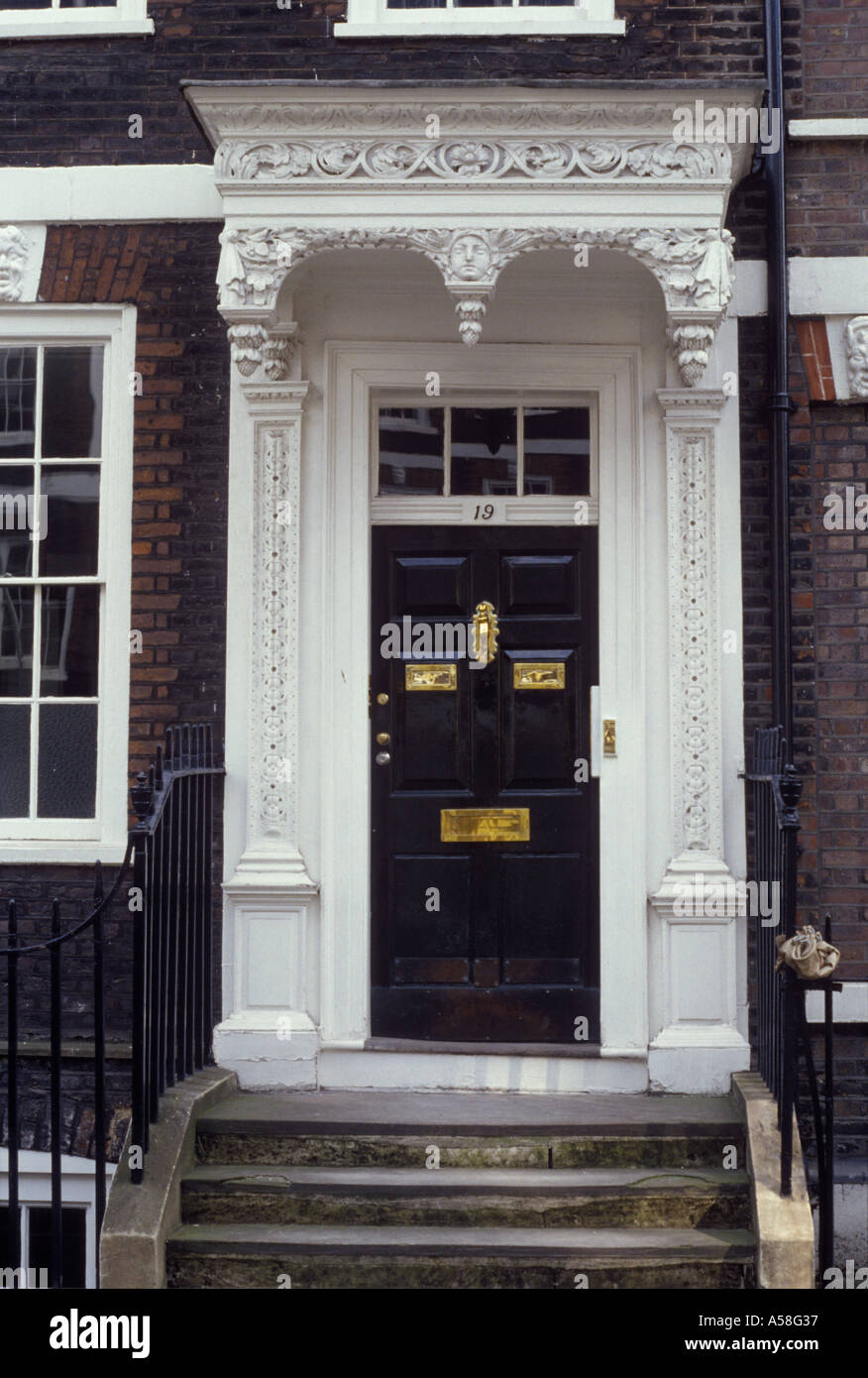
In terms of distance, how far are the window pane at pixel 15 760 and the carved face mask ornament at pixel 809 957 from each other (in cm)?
320

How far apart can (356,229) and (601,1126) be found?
3432 mm

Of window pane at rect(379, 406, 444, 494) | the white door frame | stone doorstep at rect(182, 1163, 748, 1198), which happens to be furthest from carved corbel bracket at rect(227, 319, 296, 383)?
stone doorstep at rect(182, 1163, 748, 1198)

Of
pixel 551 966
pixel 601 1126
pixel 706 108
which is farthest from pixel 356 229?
pixel 601 1126

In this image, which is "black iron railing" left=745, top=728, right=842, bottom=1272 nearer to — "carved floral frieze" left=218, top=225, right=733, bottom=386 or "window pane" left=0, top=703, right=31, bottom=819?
"carved floral frieze" left=218, top=225, right=733, bottom=386

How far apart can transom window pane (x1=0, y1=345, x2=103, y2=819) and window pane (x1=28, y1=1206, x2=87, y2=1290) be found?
1597mm

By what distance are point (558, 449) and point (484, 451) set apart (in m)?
0.31

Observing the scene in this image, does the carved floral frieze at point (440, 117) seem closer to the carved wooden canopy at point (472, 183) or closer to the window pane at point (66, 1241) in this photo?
Answer: the carved wooden canopy at point (472, 183)

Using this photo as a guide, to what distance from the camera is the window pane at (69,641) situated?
605cm

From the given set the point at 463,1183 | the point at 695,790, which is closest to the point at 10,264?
the point at 695,790

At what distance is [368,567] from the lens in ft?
19.6

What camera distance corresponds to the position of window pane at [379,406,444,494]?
6039mm

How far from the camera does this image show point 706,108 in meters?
5.26

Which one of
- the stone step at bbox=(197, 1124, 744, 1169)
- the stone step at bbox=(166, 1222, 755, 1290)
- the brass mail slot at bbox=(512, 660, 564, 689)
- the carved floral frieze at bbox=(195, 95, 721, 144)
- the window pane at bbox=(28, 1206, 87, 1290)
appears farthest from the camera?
the brass mail slot at bbox=(512, 660, 564, 689)
